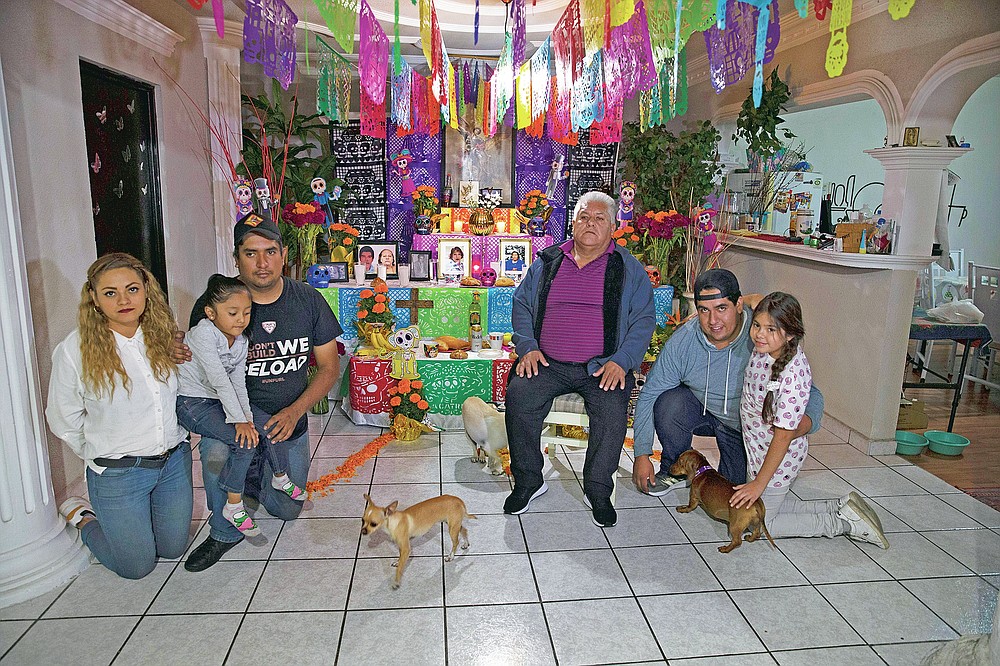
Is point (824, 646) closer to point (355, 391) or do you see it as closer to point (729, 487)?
point (729, 487)

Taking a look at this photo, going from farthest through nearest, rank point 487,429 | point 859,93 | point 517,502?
point 859,93 < point 487,429 < point 517,502

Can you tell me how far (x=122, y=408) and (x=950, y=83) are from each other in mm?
4328

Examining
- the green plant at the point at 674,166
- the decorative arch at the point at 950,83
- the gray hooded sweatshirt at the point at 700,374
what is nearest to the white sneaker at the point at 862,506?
the gray hooded sweatshirt at the point at 700,374

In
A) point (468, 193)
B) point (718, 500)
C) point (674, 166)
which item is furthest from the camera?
point (468, 193)

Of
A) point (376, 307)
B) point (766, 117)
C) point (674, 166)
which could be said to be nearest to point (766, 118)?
point (766, 117)

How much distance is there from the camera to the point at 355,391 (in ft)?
14.0

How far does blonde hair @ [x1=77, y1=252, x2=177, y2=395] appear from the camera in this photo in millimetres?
2342

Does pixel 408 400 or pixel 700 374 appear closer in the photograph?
pixel 700 374

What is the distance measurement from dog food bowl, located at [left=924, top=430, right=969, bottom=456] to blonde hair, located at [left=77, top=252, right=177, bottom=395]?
430 cm

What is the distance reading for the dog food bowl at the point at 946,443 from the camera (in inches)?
160

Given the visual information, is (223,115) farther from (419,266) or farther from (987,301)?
(987,301)

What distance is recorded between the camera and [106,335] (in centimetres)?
237

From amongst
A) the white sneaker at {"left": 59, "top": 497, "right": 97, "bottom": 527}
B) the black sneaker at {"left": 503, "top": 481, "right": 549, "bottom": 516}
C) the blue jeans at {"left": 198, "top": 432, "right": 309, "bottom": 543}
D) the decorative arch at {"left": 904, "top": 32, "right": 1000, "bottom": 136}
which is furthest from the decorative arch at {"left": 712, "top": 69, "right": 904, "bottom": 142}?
the white sneaker at {"left": 59, "top": 497, "right": 97, "bottom": 527}

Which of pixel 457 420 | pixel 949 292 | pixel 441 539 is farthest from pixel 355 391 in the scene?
pixel 949 292
